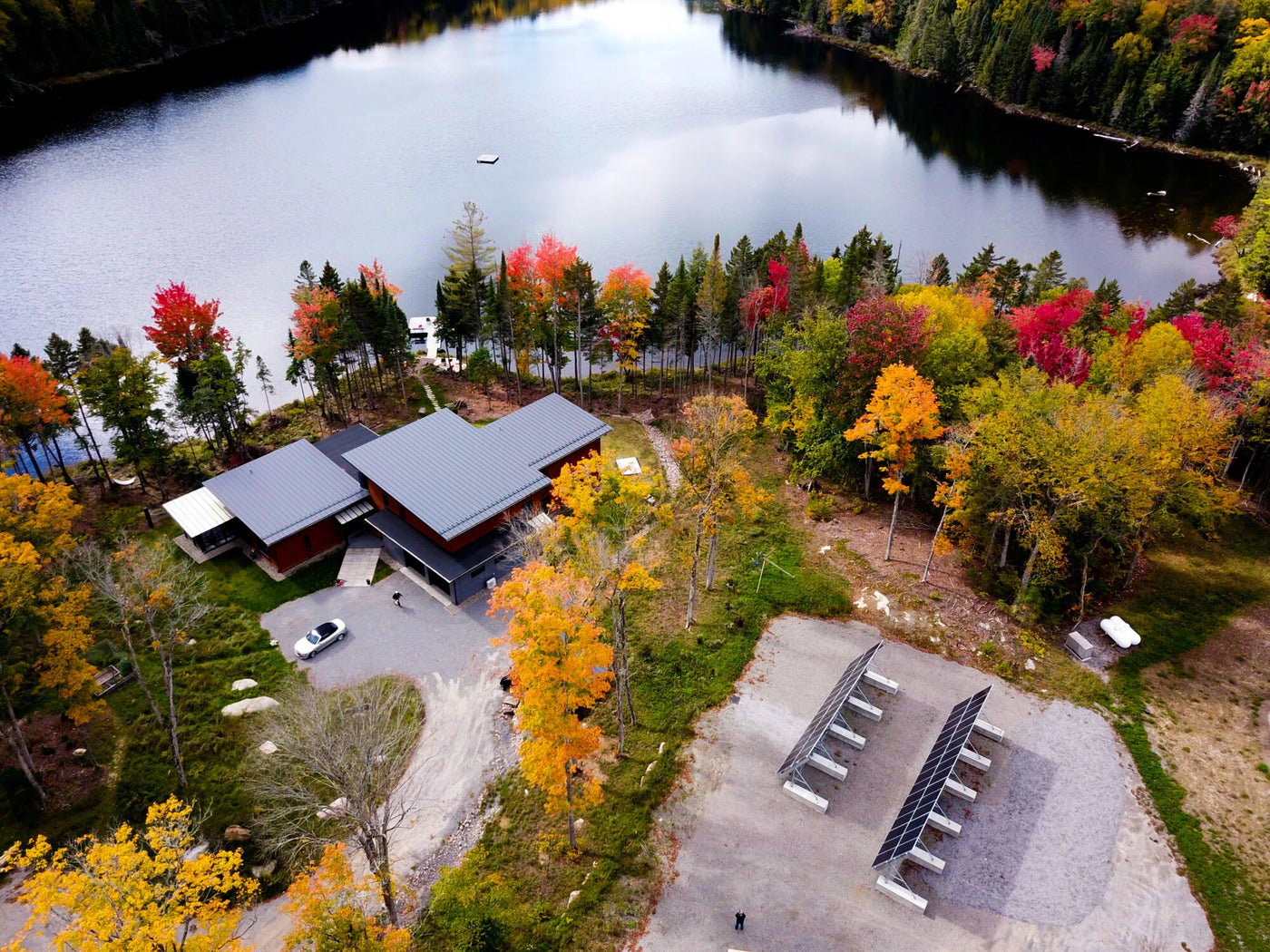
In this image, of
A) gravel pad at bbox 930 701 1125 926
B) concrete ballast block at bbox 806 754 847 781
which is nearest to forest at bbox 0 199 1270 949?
concrete ballast block at bbox 806 754 847 781

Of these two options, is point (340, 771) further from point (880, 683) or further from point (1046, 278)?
point (1046, 278)

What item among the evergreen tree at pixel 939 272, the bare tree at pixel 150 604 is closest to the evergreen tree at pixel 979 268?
the evergreen tree at pixel 939 272

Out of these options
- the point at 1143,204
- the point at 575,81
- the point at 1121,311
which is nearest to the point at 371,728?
the point at 1121,311

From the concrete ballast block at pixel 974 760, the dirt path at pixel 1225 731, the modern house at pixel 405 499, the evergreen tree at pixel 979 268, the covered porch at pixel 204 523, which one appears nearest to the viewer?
the dirt path at pixel 1225 731

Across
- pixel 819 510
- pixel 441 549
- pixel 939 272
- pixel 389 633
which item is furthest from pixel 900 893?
pixel 939 272

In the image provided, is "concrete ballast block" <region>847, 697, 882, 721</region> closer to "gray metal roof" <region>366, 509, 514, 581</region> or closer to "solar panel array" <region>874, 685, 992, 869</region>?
"solar panel array" <region>874, 685, 992, 869</region>

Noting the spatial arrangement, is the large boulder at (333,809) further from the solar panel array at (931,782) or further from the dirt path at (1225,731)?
the dirt path at (1225,731)

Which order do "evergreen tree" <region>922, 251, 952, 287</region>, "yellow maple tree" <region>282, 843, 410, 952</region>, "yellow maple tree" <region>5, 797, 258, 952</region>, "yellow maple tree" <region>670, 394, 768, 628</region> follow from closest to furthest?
"yellow maple tree" <region>5, 797, 258, 952</region>, "yellow maple tree" <region>282, 843, 410, 952</region>, "yellow maple tree" <region>670, 394, 768, 628</region>, "evergreen tree" <region>922, 251, 952, 287</region>
